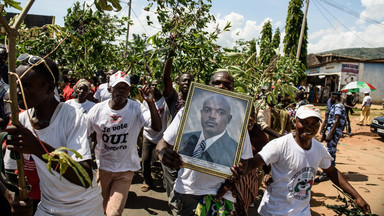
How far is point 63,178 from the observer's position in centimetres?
183

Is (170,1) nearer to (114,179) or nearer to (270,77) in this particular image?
(270,77)

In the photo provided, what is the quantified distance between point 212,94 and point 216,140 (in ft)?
1.23

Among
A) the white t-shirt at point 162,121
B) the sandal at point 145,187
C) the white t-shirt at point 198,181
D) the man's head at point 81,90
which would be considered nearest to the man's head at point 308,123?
the white t-shirt at point 198,181

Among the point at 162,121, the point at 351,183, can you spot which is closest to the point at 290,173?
the point at 162,121

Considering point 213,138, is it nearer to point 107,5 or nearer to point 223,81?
point 223,81

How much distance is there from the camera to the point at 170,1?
10.2ft

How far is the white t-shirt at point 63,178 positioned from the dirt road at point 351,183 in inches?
94.6

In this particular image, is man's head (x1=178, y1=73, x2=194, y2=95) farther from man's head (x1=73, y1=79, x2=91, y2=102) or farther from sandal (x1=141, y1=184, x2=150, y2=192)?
sandal (x1=141, y1=184, x2=150, y2=192)

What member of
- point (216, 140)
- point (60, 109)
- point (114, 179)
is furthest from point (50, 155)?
point (114, 179)

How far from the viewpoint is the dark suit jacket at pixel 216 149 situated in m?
2.14

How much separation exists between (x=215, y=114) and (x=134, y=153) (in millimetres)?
1493

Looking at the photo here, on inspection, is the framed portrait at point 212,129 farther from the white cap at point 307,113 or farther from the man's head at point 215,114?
the white cap at point 307,113

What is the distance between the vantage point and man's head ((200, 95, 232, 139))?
2215 millimetres

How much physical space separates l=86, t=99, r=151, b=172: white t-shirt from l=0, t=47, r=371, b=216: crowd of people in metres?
0.01
